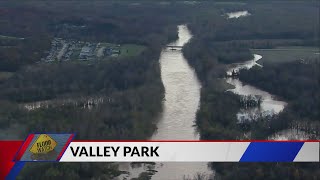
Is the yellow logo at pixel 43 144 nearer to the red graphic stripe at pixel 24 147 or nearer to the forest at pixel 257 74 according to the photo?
the red graphic stripe at pixel 24 147

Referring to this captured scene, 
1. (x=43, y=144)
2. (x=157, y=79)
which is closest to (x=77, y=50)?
(x=157, y=79)

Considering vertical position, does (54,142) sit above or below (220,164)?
above

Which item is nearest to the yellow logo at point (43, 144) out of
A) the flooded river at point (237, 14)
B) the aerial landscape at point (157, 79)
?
the aerial landscape at point (157, 79)

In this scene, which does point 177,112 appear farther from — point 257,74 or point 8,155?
point 8,155

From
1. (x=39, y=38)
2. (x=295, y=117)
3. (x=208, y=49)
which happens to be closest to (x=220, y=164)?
(x=295, y=117)

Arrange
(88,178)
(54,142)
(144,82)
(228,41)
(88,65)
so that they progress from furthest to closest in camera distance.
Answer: (228,41), (88,65), (144,82), (88,178), (54,142)

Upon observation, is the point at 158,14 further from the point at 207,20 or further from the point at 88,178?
the point at 88,178

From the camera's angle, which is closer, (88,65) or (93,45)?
(88,65)
